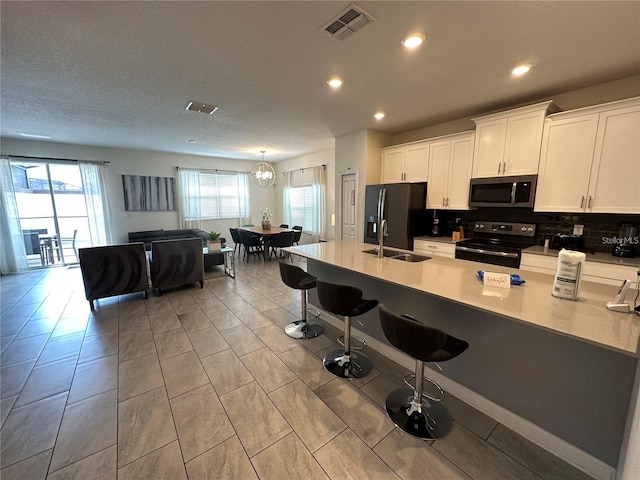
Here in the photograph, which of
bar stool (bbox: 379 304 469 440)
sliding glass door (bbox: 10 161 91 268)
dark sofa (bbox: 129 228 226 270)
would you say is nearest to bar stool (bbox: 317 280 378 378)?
bar stool (bbox: 379 304 469 440)

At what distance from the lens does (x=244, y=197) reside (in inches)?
328

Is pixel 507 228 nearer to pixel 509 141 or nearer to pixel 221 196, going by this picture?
pixel 509 141

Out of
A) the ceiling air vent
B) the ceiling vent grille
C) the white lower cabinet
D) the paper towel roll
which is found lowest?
the white lower cabinet

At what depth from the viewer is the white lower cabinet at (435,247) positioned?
362cm

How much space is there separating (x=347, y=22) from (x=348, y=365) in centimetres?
271

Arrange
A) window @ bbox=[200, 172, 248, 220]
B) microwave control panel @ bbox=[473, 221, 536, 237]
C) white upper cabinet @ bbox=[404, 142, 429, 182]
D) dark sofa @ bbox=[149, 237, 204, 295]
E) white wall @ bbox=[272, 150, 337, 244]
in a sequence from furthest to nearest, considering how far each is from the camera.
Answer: window @ bbox=[200, 172, 248, 220] < white wall @ bbox=[272, 150, 337, 244] < white upper cabinet @ bbox=[404, 142, 429, 182] < dark sofa @ bbox=[149, 237, 204, 295] < microwave control panel @ bbox=[473, 221, 536, 237]

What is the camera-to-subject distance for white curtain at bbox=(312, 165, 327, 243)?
6.79m

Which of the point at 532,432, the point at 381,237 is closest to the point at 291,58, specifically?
the point at 381,237

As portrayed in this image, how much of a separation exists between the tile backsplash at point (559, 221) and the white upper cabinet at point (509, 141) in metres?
0.63

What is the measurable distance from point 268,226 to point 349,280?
4.33m

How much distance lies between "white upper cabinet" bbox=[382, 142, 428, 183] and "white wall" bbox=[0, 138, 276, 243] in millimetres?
5297

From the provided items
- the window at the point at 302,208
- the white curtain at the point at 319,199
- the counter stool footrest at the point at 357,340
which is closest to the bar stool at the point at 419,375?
the counter stool footrest at the point at 357,340

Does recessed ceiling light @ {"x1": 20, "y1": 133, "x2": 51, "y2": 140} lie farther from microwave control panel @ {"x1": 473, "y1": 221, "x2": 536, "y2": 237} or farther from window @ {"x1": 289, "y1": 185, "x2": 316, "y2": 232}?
microwave control panel @ {"x1": 473, "y1": 221, "x2": 536, "y2": 237}

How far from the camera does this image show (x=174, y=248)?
4066mm
